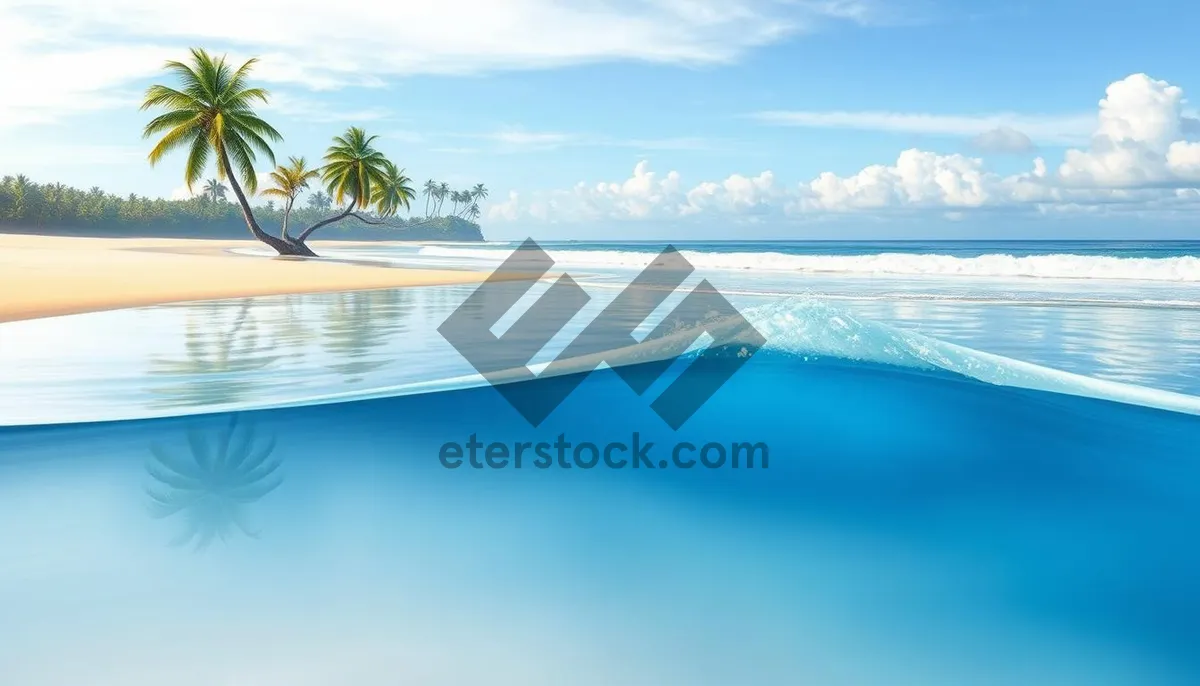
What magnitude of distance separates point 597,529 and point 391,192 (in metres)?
63.1

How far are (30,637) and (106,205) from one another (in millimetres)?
96714

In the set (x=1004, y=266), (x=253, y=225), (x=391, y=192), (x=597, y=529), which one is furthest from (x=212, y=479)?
(x=391, y=192)

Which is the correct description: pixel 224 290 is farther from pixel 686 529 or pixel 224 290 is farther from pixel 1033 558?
pixel 1033 558

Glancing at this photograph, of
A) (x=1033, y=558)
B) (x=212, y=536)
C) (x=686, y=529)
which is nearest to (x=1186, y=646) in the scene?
(x=1033, y=558)

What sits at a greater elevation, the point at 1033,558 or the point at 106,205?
the point at 106,205

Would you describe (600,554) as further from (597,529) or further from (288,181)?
(288,181)

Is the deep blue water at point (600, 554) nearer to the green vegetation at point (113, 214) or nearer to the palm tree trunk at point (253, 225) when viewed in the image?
the palm tree trunk at point (253, 225)

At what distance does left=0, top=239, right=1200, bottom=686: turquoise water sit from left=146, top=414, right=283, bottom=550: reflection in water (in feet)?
0.10

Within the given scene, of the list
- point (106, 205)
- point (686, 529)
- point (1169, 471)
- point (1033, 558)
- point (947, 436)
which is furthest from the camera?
point (106, 205)

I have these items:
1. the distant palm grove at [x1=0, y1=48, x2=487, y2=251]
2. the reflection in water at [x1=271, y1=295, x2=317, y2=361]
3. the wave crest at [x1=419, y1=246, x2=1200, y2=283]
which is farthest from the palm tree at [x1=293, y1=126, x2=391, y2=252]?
the reflection in water at [x1=271, y1=295, x2=317, y2=361]

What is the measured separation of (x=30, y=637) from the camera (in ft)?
10.3

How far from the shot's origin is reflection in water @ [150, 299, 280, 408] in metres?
7.07

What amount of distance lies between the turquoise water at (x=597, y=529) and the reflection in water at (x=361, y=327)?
0.50 feet

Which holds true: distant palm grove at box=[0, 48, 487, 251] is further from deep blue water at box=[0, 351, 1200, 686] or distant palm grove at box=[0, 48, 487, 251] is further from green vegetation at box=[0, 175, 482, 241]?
deep blue water at box=[0, 351, 1200, 686]
